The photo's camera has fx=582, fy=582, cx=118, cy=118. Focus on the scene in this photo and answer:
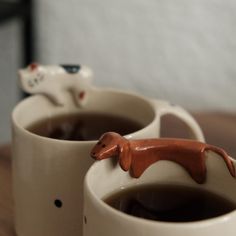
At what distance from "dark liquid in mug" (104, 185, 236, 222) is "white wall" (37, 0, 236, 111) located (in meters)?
0.46

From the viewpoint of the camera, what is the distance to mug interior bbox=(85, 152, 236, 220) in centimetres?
36

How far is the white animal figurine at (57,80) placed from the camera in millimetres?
472

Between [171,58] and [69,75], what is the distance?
38 cm

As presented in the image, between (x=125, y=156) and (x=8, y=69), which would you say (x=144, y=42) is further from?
(x=125, y=156)

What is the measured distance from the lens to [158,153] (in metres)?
0.39

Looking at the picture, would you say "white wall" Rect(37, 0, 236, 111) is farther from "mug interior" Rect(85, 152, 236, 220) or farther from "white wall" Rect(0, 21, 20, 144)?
"mug interior" Rect(85, 152, 236, 220)

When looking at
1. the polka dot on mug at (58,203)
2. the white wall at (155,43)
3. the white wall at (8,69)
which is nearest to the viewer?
the polka dot on mug at (58,203)

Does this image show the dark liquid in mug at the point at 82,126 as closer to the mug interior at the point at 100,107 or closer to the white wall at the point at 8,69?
the mug interior at the point at 100,107

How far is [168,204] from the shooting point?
383mm

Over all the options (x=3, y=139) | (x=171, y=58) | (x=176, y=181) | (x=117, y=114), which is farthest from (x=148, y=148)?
(x=3, y=139)

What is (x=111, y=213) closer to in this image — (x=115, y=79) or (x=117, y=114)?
(x=117, y=114)

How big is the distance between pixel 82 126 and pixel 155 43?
1.27ft

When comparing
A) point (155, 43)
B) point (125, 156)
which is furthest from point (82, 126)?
point (155, 43)

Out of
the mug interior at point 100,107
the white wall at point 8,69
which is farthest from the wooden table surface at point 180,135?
the white wall at point 8,69
